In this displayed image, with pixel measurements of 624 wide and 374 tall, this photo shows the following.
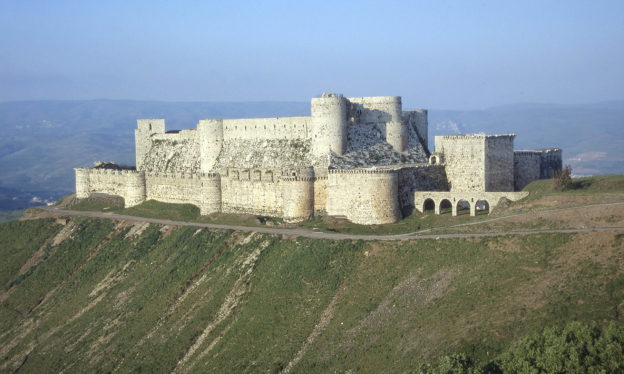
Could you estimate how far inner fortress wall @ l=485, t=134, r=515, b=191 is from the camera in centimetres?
6369

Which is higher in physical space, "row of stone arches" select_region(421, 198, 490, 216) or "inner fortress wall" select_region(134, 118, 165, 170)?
"inner fortress wall" select_region(134, 118, 165, 170)

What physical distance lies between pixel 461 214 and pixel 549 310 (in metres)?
22.8

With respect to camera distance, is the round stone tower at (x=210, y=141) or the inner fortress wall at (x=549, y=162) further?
the round stone tower at (x=210, y=141)

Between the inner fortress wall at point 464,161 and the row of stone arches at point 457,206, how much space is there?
1278 millimetres

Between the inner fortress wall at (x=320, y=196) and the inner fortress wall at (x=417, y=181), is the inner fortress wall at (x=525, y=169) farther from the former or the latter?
the inner fortress wall at (x=320, y=196)

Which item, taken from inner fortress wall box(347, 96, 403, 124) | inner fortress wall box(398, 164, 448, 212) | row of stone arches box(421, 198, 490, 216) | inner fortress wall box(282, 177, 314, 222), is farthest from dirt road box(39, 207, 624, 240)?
inner fortress wall box(347, 96, 403, 124)

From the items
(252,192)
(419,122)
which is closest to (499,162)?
(419,122)

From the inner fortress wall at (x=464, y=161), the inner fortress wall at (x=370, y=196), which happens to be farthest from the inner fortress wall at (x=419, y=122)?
the inner fortress wall at (x=370, y=196)

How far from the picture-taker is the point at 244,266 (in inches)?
2286

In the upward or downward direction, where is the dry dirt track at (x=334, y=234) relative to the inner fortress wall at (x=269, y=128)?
downward

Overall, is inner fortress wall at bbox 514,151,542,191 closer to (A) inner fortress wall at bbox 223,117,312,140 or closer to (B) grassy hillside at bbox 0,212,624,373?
(B) grassy hillside at bbox 0,212,624,373

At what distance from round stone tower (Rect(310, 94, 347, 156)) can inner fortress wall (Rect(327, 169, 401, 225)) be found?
781cm

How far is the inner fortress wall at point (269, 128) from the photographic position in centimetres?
7362

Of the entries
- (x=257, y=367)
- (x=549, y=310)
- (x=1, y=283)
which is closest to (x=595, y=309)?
(x=549, y=310)
